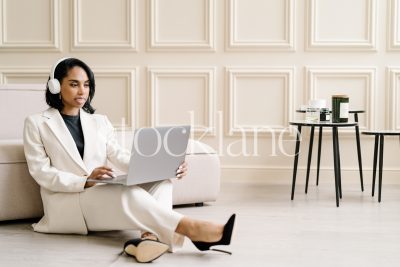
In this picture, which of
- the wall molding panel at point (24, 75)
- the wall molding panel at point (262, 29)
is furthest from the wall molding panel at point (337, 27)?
the wall molding panel at point (24, 75)

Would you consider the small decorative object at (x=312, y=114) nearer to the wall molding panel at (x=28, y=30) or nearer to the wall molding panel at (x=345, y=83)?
the wall molding panel at (x=345, y=83)

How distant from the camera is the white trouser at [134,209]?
2.24 metres

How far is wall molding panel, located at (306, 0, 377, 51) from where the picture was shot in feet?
13.9

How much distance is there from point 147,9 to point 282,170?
1476mm

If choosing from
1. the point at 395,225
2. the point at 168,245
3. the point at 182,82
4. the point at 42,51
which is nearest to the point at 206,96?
the point at 182,82

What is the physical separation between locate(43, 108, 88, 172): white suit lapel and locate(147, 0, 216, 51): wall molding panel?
6.17 feet

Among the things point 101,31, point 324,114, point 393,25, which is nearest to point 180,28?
point 101,31

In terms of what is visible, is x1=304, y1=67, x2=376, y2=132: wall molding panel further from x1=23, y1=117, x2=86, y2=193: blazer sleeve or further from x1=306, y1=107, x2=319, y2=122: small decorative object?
x1=23, y1=117, x2=86, y2=193: blazer sleeve

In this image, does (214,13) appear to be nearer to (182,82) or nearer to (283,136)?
(182,82)

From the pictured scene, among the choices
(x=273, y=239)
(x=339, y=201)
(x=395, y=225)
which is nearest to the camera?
(x=273, y=239)

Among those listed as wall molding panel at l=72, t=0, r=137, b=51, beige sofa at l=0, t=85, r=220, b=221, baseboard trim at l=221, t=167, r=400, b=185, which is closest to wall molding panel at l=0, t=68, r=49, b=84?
wall molding panel at l=72, t=0, r=137, b=51

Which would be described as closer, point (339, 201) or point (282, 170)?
point (339, 201)

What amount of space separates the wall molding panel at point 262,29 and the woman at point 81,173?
5.91 feet

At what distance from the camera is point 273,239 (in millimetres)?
2533
